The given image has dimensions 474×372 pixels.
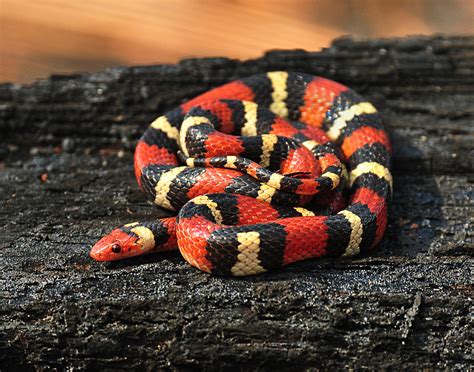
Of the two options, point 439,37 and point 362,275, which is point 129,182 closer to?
point 362,275

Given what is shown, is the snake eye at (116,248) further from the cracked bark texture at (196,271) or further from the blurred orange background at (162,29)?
the blurred orange background at (162,29)

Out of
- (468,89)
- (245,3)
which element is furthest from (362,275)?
(245,3)

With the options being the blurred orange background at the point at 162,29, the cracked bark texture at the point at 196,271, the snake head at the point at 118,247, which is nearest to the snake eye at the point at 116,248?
the snake head at the point at 118,247

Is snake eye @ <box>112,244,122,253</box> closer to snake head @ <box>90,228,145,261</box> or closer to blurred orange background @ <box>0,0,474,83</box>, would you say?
snake head @ <box>90,228,145,261</box>

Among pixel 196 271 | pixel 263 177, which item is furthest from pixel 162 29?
pixel 196 271

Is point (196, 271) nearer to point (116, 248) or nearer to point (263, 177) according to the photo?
point (116, 248)
